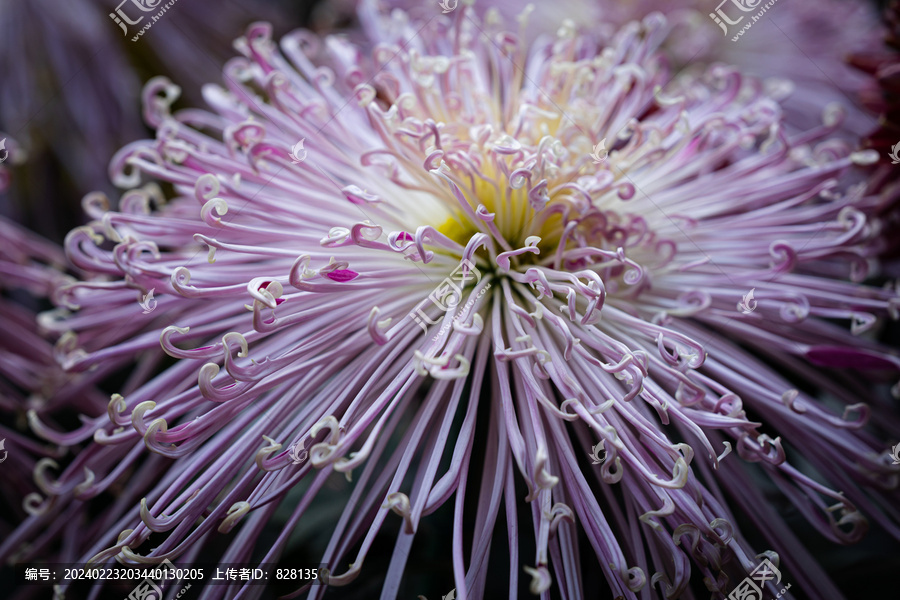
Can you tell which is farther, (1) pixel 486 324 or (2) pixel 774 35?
(2) pixel 774 35

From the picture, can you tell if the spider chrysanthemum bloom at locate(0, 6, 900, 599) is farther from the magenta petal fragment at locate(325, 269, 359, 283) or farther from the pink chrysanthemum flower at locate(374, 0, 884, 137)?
the pink chrysanthemum flower at locate(374, 0, 884, 137)

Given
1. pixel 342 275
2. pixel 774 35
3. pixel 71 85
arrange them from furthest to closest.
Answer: pixel 774 35
pixel 71 85
pixel 342 275

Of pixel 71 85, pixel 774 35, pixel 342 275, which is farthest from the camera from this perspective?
pixel 774 35

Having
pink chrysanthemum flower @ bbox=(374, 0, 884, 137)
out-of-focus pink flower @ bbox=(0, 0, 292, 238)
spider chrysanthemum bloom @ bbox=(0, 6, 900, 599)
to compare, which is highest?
pink chrysanthemum flower @ bbox=(374, 0, 884, 137)

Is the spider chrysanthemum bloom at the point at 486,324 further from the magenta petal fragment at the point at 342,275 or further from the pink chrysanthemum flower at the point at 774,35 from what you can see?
the pink chrysanthemum flower at the point at 774,35

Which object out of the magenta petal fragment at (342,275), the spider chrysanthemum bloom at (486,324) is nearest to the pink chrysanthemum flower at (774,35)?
the spider chrysanthemum bloom at (486,324)

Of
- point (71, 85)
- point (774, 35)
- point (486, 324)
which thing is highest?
point (774, 35)

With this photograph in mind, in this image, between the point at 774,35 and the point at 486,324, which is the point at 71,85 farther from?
the point at 774,35

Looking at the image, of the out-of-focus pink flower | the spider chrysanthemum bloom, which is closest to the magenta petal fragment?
the spider chrysanthemum bloom

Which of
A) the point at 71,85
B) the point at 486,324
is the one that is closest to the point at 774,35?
the point at 486,324
